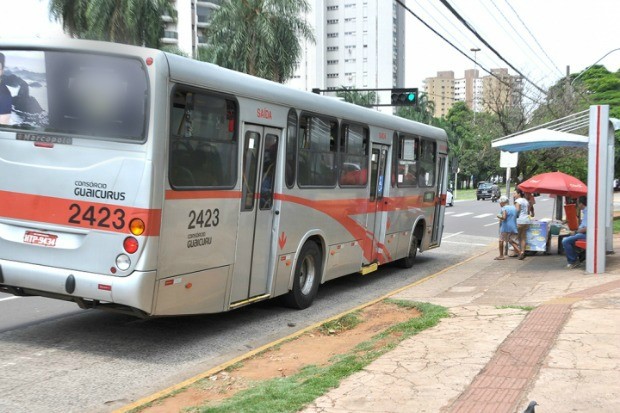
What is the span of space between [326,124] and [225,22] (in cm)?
2686

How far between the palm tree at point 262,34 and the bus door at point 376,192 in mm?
22171

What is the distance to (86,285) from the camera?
6.45m

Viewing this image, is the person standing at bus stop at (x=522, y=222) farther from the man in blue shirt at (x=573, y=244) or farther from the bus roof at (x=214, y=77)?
the bus roof at (x=214, y=77)

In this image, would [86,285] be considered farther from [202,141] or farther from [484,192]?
[484,192]

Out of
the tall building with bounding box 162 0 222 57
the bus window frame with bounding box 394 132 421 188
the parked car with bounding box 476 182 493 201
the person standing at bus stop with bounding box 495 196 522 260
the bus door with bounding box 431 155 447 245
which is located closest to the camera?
the bus window frame with bounding box 394 132 421 188

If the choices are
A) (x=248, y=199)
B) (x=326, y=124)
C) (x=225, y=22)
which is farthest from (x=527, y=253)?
(x=225, y=22)

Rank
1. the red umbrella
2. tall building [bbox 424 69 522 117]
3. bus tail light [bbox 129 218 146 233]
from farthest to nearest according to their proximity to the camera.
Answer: tall building [bbox 424 69 522 117]
the red umbrella
bus tail light [bbox 129 218 146 233]

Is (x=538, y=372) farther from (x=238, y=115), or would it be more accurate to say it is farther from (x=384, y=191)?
(x=384, y=191)

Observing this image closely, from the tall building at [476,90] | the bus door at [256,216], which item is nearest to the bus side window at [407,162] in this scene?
the bus door at [256,216]

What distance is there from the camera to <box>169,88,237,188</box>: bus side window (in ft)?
22.0

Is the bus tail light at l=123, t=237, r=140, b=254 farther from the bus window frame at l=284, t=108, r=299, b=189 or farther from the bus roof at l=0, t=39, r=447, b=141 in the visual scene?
the bus window frame at l=284, t=108, r=299, b=189

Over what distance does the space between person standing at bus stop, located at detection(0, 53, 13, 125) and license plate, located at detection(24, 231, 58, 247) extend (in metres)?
1.27

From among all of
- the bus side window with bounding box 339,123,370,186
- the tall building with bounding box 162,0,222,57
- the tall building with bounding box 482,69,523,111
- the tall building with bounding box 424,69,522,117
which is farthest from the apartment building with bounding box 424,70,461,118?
the bus side window with bounding box 339,123,370,186

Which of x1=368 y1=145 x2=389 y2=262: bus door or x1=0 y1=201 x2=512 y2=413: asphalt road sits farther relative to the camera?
x1=368 y1=145 x2=389 y2=262: bus door
